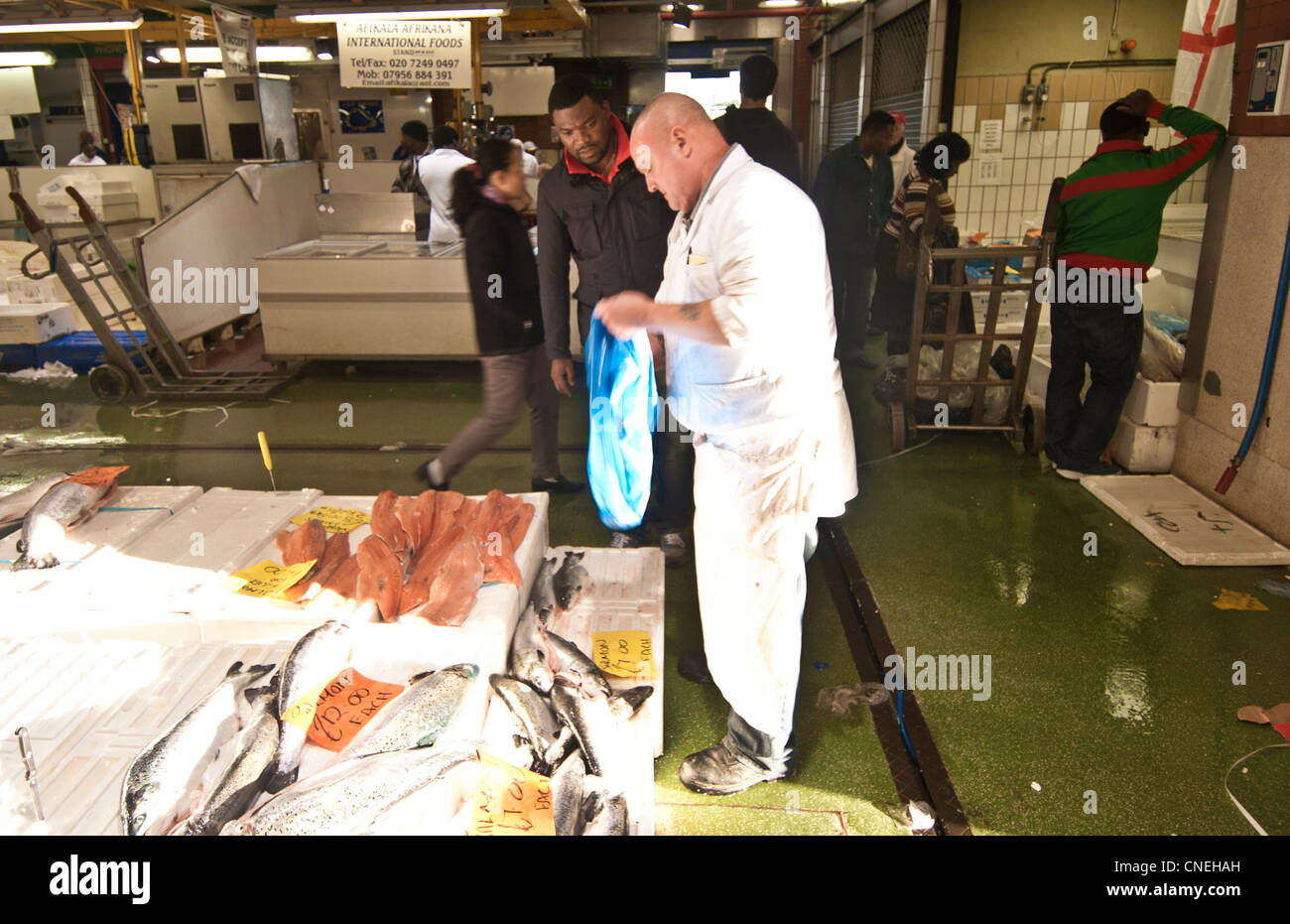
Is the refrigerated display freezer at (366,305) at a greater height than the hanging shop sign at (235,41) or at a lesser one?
lesser

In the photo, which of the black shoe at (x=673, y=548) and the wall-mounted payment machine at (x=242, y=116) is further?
the wall-mounted payment machine at (x=242, y=116)

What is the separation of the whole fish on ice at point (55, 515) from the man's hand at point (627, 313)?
2138 mm

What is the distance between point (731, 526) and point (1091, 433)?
3.74m

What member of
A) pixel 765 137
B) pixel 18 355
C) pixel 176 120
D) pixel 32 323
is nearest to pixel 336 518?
pixel 765 137

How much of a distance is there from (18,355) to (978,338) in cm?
825

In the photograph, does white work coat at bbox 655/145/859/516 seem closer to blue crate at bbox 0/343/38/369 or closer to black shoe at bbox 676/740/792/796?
black shoe at bbox 676/740/792/796

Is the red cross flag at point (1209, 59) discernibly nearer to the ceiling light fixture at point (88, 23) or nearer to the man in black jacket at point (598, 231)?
the man in black jacket at point (598, 231)

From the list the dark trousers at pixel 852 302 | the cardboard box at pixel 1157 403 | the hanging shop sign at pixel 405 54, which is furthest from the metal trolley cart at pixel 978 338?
the hanging shop sign at pixel 405 54

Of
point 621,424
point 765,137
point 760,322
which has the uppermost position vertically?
Answer: point 765,137

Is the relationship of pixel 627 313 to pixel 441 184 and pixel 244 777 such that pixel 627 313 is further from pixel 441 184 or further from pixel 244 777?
pixel 441 184

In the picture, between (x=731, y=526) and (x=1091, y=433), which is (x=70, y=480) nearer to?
(x=731, y=526)

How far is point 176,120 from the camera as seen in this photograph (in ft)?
31.1

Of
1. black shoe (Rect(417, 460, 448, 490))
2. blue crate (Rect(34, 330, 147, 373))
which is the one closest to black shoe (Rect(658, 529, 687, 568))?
black shoe (Rect(417, 460, 448, 490))

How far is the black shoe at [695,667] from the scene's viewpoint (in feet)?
11.1
